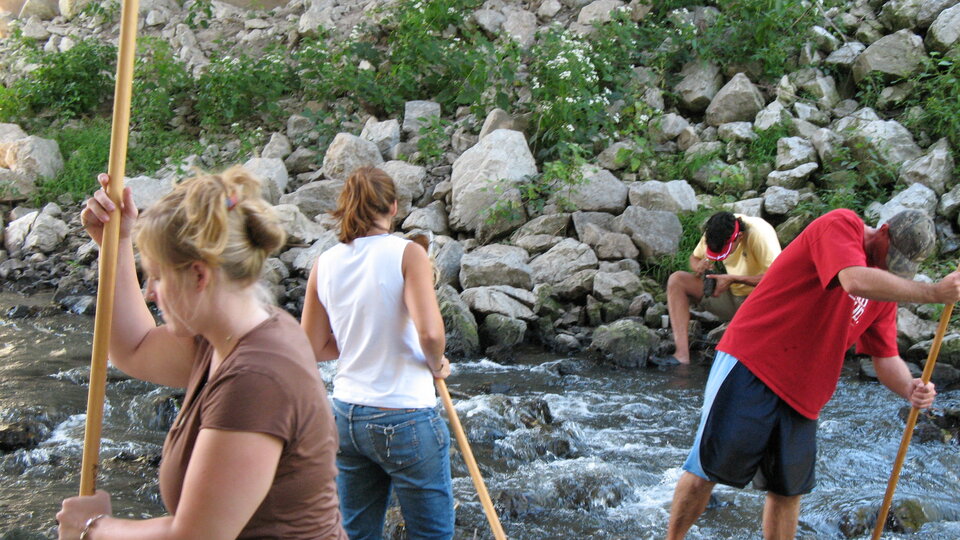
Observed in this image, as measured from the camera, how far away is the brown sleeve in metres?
1.57

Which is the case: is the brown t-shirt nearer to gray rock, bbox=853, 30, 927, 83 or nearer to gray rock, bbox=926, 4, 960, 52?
gray rock, bbox=853, 30, 927, 83

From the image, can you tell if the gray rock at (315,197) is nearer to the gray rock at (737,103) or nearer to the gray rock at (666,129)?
the gray rock at (666,129)

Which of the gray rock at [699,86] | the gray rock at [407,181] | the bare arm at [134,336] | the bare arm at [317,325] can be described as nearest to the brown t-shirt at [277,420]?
the bare arm at [134,336]

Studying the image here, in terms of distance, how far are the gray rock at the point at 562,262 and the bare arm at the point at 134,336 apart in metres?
7.49

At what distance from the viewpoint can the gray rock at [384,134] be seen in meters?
12.4

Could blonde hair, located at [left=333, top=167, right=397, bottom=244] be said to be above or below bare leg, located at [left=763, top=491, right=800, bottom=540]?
above

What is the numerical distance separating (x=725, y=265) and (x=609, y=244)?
8.55 feet

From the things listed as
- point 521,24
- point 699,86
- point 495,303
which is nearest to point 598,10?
point 521,24

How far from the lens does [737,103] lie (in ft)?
37.8

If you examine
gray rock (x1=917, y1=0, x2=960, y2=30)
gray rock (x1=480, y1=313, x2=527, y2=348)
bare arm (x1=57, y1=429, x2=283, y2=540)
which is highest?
gray rock (x1=917, y1=0, x2=960, y2=30)

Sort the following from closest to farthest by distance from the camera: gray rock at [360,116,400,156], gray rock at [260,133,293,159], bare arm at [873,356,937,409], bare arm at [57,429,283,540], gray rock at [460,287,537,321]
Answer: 1. bare arm at [57,429,283,540]
2. bare arm at [873,356,937,409]
3. gray rock at [460,287,537,321]
4. gray rock at [360,116,400,156]
5. gray rock at [260,133,293,159]

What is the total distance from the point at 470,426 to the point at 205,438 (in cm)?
484

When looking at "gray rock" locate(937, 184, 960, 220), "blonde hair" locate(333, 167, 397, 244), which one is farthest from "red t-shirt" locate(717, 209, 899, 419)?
"gray rock" locate(937, 184, 960, 220)

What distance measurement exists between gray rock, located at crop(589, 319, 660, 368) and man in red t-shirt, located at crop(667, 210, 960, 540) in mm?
4559
